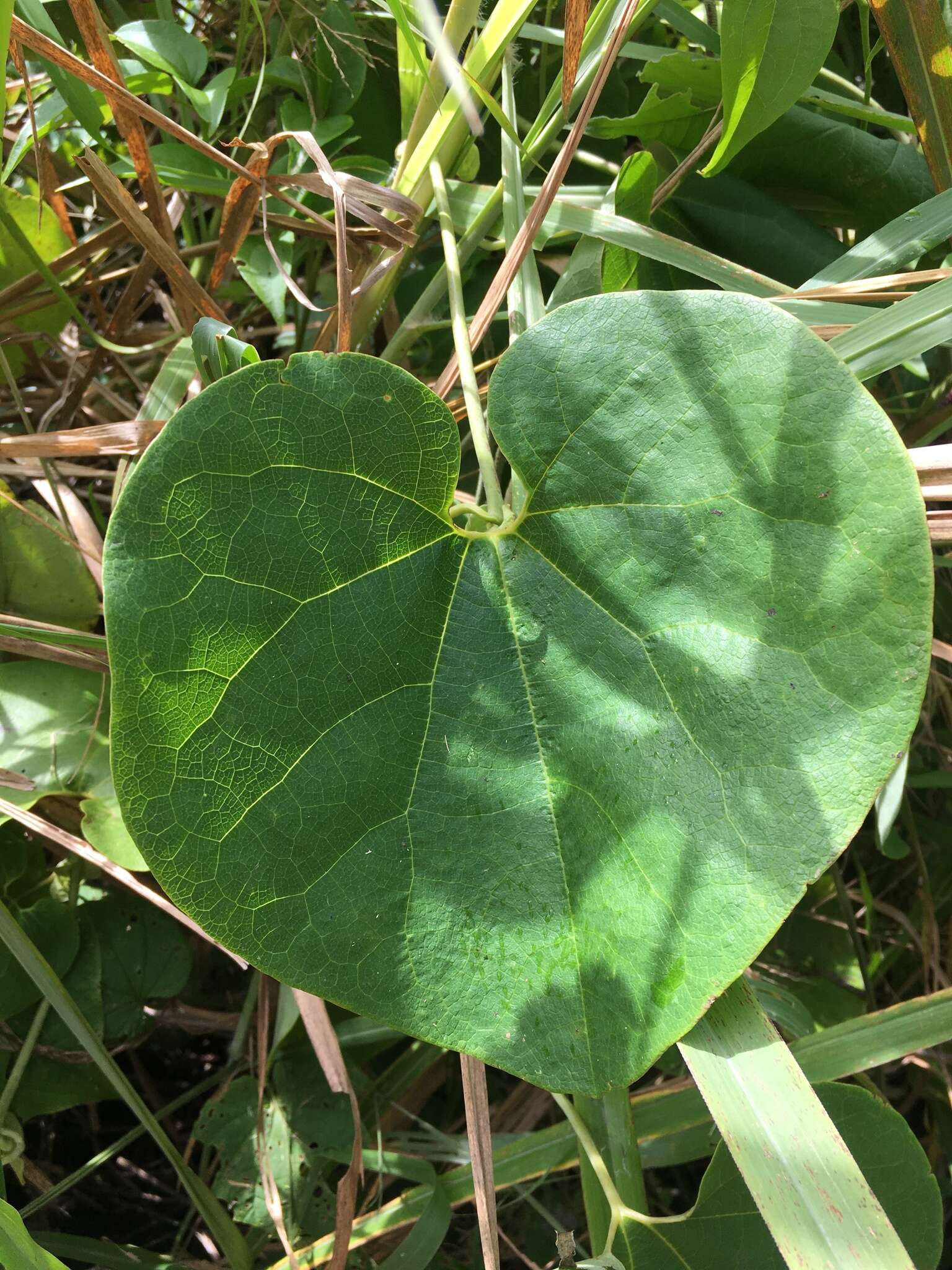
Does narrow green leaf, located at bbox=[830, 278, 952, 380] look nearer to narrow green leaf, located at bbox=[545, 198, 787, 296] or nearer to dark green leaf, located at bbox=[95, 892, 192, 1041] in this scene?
narrow green leaf, located at bbox=[545, 198, 787, 296]

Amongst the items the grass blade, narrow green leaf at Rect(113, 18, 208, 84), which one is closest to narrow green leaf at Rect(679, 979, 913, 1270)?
the grass blade

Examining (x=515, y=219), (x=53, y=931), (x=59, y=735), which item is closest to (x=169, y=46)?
Answer: (x=515, y=219)

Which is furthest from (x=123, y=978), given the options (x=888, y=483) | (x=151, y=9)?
(x=151, y=9)

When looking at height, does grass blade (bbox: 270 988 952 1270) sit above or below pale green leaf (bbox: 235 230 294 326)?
below

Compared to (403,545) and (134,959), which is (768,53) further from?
(134,959)

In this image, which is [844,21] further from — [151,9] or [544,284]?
[151,9]

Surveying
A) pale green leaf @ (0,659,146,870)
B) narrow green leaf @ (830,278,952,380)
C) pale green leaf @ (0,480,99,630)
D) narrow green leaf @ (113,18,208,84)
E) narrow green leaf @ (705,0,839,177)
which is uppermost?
narrow green leaf @ (113,18,208,84)

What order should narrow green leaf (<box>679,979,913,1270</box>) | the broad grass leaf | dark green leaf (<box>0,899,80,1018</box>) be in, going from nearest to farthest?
narrow green leaf (<box>679,979,913,1270</box>)
the broad grass leaf
dark green leaf (<box>0,899,80,1018</box>)
